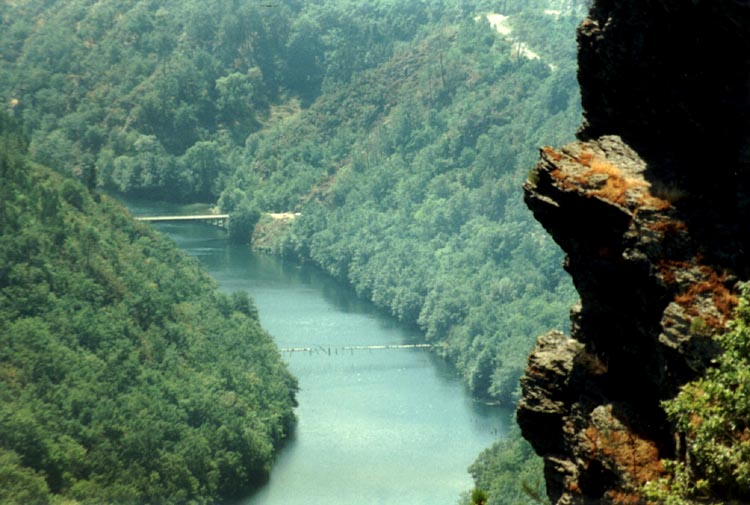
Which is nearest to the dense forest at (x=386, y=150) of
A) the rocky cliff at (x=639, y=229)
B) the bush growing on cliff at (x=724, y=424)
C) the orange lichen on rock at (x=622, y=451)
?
the rocky cliff at (x=639, y=229)

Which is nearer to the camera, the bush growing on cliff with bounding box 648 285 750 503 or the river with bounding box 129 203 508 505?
the bush growing on cliff with bounding box 648 285 750 503

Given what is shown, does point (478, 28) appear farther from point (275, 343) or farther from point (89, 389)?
point (89, 389)

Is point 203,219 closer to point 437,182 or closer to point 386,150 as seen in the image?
point 437,182


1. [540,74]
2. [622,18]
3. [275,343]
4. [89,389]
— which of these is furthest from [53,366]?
[540,74]

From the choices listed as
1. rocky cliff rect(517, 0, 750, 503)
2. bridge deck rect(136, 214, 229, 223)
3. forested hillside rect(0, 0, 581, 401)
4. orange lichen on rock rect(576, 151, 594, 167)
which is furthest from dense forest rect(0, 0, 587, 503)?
orange lichen on rock rect(576, 151, 594, 167)

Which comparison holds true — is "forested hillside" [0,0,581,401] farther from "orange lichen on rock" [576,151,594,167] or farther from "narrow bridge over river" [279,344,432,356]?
"orange lichen on rock" [576,151,594,167]

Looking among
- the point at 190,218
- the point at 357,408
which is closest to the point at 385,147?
the point at 190,218
